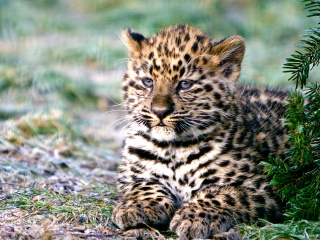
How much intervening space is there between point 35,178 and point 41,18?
1298cm

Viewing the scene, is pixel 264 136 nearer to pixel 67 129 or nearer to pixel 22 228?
pixel 22 228

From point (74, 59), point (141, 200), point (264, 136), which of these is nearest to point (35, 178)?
point (141, 200)

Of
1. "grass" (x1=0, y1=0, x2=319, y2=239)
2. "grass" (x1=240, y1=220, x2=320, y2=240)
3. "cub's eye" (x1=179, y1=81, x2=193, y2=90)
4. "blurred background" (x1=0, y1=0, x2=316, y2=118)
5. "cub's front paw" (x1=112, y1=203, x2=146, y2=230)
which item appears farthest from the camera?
"blurred background" (x1=0, y1=0, x2=316, y2=118)

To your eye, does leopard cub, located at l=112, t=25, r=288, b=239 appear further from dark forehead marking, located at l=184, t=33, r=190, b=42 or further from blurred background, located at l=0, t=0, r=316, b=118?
blurred background, located at l=0, t=0, r=316, b=118

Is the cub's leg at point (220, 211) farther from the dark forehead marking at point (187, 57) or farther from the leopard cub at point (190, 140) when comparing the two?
the dark forehead marking at point (187, 57)

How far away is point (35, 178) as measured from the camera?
23.4 ft

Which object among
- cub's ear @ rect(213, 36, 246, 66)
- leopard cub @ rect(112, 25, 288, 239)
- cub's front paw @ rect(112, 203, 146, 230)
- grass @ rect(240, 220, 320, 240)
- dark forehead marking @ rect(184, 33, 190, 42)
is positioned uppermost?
dark forehead marking @ rect(184, 33, 190, 42)

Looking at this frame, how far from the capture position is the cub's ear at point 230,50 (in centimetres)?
606

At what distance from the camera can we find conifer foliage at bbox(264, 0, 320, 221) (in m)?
5.06

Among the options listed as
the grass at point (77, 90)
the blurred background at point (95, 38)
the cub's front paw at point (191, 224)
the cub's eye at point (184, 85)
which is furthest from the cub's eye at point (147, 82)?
the blurred background at point (95, 38)

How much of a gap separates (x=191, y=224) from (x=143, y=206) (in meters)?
0.65

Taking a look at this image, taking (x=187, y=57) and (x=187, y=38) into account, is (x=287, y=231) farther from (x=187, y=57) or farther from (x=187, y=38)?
(x=187, y=38)

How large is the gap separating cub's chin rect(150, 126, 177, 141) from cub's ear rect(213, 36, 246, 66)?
107 cm

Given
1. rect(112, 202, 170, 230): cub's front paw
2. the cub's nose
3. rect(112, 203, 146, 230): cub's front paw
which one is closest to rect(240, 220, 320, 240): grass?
rect(112, 202, 170, 230): cub's front paw
